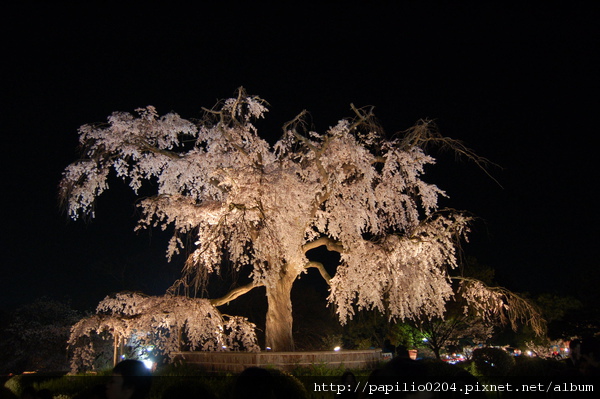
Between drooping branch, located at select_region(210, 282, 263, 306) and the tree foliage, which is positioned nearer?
the tree foliage

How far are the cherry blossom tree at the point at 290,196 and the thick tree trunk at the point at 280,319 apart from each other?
0.11 ft

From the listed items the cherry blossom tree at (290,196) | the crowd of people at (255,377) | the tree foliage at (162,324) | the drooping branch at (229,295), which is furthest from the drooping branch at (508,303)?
the crowd of people at (255,377)

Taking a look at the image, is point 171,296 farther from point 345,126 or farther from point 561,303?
point 561,303

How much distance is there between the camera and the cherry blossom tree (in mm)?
13406

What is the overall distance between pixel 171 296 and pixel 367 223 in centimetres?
665

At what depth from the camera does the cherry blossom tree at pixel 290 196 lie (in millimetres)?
13406

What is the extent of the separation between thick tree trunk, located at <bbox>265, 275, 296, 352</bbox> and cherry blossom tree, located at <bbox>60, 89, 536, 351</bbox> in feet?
0.11

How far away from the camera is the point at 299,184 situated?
13.6 metres

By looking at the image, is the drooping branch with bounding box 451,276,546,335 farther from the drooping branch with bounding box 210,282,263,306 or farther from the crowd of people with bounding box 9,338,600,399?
the crowd of people with bounding box 9,338,600,399

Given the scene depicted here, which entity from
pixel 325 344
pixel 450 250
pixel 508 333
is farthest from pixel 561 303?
pixel 450 250

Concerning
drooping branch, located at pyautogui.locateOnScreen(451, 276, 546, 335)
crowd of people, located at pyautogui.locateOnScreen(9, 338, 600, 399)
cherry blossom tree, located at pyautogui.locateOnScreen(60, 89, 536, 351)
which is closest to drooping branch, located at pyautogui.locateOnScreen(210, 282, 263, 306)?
cherry blossom tree, located at pyautogui.locateOnScreen(60, 89, 536, 351)

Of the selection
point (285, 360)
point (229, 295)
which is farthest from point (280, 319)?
point (285, 360)

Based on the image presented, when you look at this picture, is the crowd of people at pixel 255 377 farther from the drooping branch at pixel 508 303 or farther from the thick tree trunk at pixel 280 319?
the drooping branch at pixel 508 303

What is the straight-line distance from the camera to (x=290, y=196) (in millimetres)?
13172
